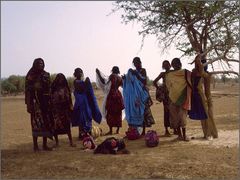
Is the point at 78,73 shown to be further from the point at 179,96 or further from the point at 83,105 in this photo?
the point at 179,96

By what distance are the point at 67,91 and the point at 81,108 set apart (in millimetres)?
661

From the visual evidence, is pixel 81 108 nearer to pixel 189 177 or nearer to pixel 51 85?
pixel 51 85

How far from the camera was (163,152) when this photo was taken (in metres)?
8.01

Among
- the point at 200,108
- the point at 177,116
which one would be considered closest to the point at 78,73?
the point at 177,116

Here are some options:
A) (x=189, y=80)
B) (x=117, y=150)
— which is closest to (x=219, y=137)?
(x=189, y=80)

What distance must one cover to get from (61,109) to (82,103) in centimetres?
65

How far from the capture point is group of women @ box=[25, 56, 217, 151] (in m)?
8.62

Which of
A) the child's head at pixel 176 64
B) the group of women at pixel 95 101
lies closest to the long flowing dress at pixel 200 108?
the group of women at pixel 95 101

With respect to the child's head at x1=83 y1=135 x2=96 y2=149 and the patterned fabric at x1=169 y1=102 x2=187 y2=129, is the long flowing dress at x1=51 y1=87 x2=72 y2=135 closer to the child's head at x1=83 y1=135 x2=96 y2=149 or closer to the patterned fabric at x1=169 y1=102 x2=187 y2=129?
the child's head at x1=83 y1=135 x2=96 y2=149

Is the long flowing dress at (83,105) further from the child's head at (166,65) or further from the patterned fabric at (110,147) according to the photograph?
the child's head at (166,65)

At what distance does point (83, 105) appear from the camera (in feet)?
31.3

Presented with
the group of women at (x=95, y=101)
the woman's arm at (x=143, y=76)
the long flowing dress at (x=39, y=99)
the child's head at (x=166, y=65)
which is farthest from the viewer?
the woman's arm at (x=143, y=76)

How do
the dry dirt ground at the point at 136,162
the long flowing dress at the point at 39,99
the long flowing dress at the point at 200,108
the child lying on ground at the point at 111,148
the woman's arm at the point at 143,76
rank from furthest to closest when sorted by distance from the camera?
the woman's arm at the point at 143,76
the long flowing dress at the point at 200,108
the long flowing dress at the point at 39,99
the child lying on ground at the point at 111,148
the dry dirt ground at the point at 136,162

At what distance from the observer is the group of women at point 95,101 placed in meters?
8.62
